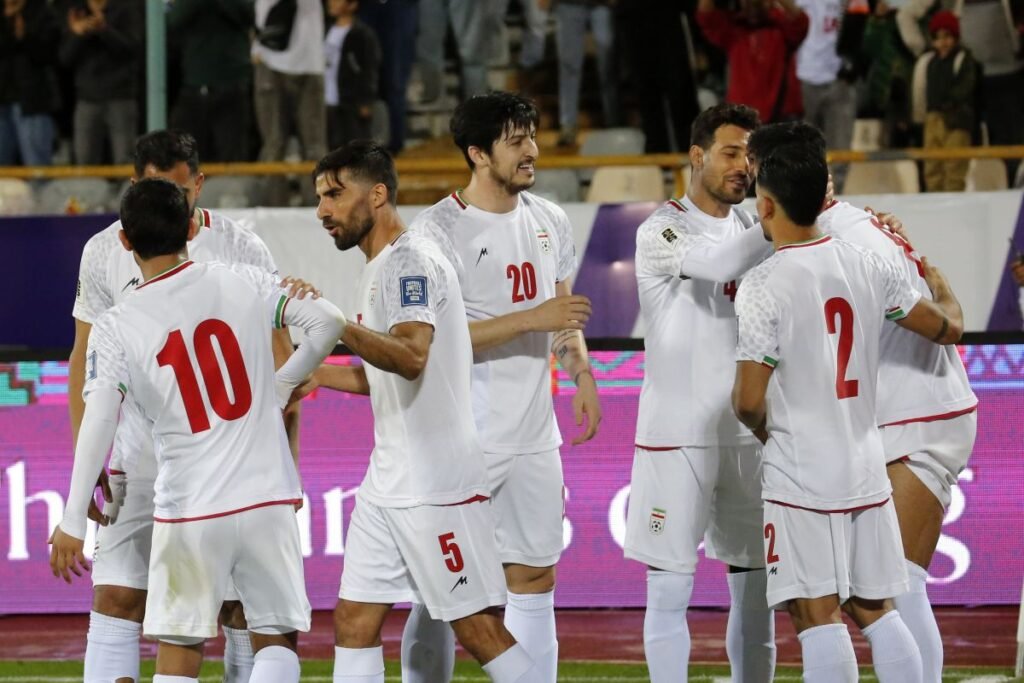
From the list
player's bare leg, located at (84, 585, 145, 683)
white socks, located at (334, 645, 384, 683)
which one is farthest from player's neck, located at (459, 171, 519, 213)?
player's bare leg, located at (84, 585, 145, 683)

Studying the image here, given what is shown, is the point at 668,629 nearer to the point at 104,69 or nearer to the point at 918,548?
the point at 918,548

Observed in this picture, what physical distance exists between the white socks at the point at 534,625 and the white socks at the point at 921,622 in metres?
1.23

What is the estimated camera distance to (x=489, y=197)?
5.77 metres

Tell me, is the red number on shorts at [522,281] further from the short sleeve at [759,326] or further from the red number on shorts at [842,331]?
the red number on shorts at [842,331]

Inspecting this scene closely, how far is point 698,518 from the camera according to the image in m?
5.69

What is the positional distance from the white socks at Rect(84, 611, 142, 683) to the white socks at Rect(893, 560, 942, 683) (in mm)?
2619

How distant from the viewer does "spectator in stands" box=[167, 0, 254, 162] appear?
11.2 meters

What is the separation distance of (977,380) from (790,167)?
10.9ft

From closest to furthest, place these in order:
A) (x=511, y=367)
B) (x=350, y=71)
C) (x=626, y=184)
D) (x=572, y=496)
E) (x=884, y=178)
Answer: (x=511, y=367) < (x=572, y=496) < (x=884, y=178) < (x=626, y=184) < (x=350, y=71)

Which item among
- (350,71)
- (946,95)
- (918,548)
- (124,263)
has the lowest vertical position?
(918,548)

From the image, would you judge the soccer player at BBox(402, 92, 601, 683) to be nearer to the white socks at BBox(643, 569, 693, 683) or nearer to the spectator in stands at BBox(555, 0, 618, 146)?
the white socks at BBox(643, 569, 693, 683)

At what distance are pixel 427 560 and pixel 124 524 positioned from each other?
1.15 meters

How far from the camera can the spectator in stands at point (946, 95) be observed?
35.1ft

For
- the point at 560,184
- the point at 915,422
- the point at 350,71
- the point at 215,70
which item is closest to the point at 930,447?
the point at 915,422
